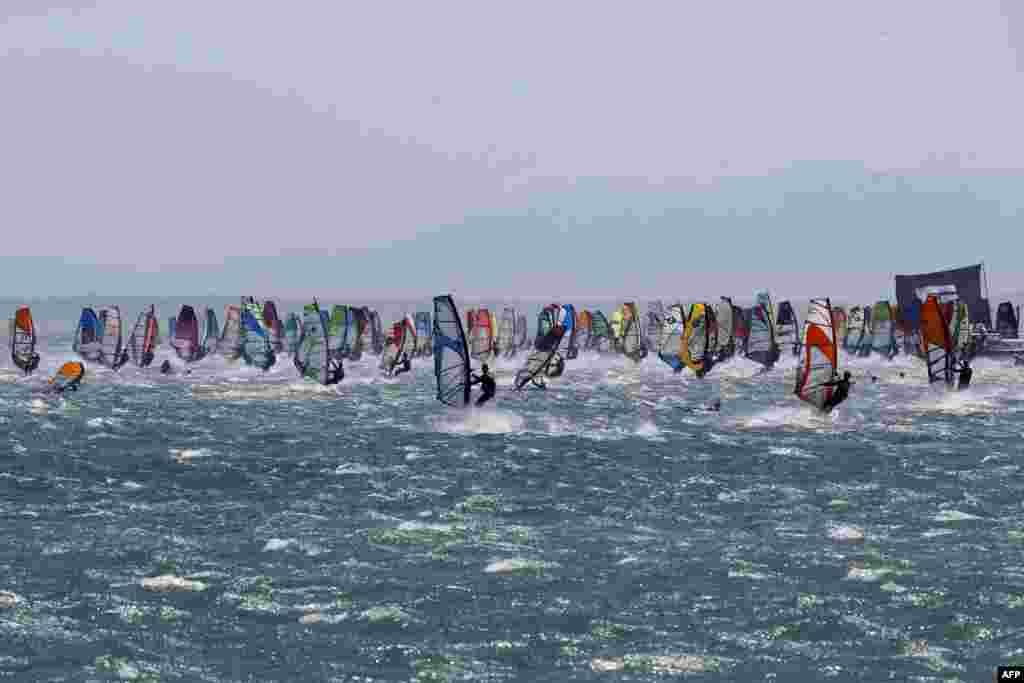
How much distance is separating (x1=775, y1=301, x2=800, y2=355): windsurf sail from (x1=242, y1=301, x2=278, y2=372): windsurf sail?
3828 cm

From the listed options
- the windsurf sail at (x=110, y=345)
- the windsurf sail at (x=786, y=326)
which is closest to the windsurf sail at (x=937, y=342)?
the windsurf sail at (x=786, y=326)

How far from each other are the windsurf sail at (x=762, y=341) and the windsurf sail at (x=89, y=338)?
150ft

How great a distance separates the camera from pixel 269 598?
2180cm

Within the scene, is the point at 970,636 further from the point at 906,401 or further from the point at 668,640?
the point at 906,401

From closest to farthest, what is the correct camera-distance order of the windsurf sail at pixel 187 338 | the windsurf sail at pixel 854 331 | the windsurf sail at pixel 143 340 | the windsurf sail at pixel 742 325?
the windsurf sail at pixel 143 340, the windsurf sail at pixel 187 338, the windsurf sail at pixel 742 325, the windsurf sail at pixel 854 331

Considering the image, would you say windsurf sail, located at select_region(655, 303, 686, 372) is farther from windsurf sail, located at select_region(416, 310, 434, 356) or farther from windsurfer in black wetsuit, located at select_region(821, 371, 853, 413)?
windsurfer in black wetsuit, located at select_region(821, 371, 853, 413)

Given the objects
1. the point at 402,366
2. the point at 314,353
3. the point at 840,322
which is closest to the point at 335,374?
the point at 314,353

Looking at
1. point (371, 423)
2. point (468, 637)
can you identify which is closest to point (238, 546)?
point (468, 637)

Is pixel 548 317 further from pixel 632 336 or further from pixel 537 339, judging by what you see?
pixel 632 336

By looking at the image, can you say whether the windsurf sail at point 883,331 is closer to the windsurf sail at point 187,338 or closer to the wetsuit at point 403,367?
the wetsuit at point 403,367

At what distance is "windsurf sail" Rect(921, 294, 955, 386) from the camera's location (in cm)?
5944

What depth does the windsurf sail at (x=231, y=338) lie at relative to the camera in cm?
10075

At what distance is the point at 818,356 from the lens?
51844 millimetres

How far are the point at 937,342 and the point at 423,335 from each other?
65.1 m
